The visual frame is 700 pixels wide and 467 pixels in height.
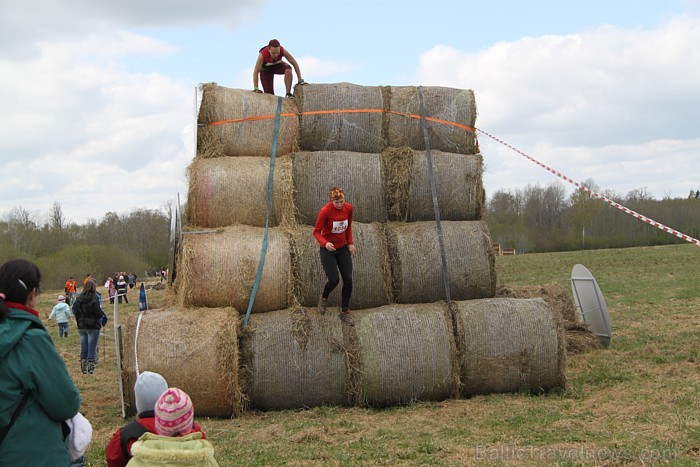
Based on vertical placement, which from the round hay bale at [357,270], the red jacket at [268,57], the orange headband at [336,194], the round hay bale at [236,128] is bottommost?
the round hay bale at [357,270]

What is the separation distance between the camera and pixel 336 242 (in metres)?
8.88

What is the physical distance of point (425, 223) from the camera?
32.1 ft

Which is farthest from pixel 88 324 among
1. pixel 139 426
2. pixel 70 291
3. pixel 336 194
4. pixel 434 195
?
pixel 70 291

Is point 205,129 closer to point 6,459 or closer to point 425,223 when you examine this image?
point 425,223

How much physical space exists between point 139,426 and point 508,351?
589cm

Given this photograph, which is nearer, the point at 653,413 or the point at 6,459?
the point at 6,459

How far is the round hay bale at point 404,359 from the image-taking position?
342 inches

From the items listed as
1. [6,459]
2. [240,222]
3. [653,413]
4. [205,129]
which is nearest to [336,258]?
[240,222]

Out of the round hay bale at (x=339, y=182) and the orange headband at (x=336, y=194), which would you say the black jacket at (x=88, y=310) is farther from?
the orange headband at (x=336, y=194)

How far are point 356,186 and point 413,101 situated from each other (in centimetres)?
164

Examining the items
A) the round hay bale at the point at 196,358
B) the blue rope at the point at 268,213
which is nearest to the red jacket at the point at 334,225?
the blue rope at the point at 268,213

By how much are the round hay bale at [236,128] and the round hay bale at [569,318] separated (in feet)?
14.9

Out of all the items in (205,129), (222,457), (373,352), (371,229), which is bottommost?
(222,457)

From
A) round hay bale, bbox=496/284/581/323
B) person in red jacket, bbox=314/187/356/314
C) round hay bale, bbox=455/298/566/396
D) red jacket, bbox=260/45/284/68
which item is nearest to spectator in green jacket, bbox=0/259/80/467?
person in red jacket, bbox=314/187/356/314
